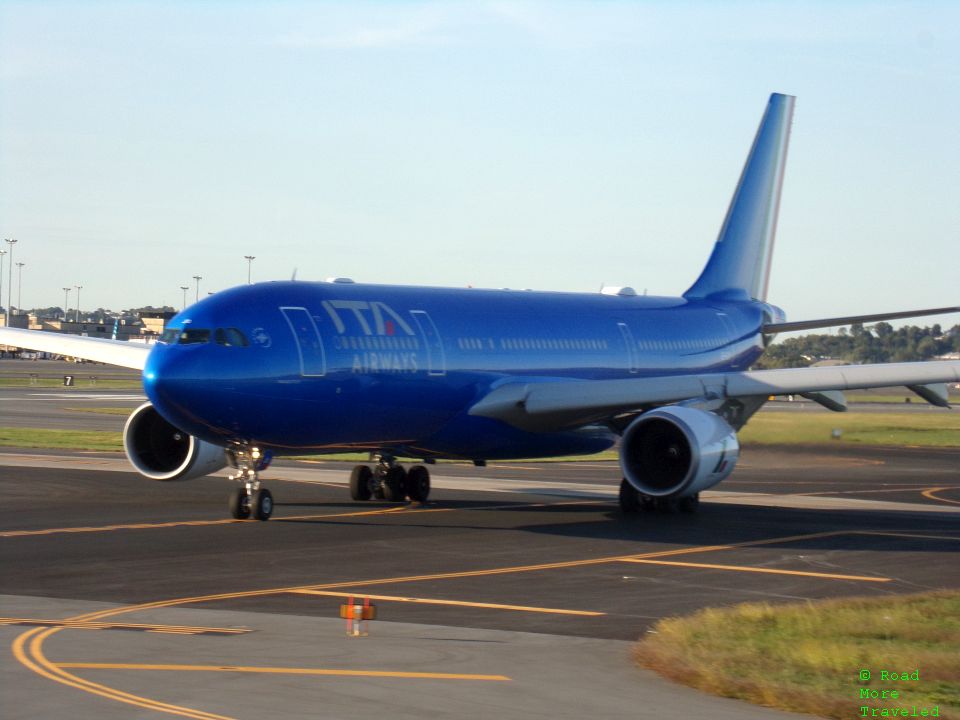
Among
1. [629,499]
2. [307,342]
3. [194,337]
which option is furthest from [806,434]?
[194,337]

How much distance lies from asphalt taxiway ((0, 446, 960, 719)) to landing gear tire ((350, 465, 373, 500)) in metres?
0.43

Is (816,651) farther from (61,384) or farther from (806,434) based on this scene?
(61,384)

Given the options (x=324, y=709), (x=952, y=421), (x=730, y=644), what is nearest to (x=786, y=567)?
(x=730, y=644)

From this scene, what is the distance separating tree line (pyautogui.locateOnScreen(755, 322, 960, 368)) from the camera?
83.4 meters

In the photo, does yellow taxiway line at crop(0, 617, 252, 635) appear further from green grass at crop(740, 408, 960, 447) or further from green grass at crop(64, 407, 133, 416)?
green grass at crop(64, 407, 133, 416)

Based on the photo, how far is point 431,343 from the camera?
28.8 metres

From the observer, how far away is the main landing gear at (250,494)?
26.6 meters

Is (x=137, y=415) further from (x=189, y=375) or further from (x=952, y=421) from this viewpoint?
(x=952, y=421)

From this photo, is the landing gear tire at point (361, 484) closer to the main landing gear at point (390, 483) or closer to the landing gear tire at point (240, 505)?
the main landing gear at point (390, 483)

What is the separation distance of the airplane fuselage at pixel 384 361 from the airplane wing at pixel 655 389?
462 millimetres

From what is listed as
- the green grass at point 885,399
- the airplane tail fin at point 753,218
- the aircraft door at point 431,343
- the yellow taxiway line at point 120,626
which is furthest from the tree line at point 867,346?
the yellow taxiway line at point 120,626

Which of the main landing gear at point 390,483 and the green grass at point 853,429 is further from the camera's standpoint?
the green grass at point 853,429

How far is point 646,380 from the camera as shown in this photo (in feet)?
97.7

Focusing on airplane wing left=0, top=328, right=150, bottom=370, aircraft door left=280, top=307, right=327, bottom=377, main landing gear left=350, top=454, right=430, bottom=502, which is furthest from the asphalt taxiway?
airplane wing left=0, top=328, right=150, bottom=370
